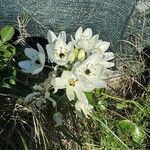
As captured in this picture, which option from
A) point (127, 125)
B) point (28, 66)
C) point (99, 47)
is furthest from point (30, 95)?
point (127, 125)

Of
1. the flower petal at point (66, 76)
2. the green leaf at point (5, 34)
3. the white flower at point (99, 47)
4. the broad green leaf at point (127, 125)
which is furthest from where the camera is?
the broad green leaf at point (127, 125)

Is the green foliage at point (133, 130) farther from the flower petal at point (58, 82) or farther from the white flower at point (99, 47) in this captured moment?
the flower petal at point (58, 82)

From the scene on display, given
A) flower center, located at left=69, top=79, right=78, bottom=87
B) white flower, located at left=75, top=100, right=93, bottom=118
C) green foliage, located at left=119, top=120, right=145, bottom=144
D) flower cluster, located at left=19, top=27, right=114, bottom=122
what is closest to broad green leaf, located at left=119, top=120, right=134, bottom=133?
green foliage, located at left=119, top=120, right=145, bottom=144

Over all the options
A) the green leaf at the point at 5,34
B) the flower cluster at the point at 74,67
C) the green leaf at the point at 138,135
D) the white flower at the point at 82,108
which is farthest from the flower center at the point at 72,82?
the green leaf at the point at 138,135

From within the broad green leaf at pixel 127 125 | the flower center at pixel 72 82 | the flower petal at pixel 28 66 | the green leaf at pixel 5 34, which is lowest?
the broad green leaf at pixel 127 125

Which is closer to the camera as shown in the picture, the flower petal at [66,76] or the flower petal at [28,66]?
the flower petal at [66,76]

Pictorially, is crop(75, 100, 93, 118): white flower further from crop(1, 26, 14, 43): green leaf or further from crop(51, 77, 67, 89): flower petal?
crop(1, 26, 14, 43): green leaf

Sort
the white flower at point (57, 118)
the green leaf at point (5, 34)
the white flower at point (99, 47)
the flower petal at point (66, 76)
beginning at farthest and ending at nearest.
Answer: the green leaf at point (5, 34) < the white flower at point (57, 118) < the white flower at point (99, 47) < the flower petal at point (66, 76)
